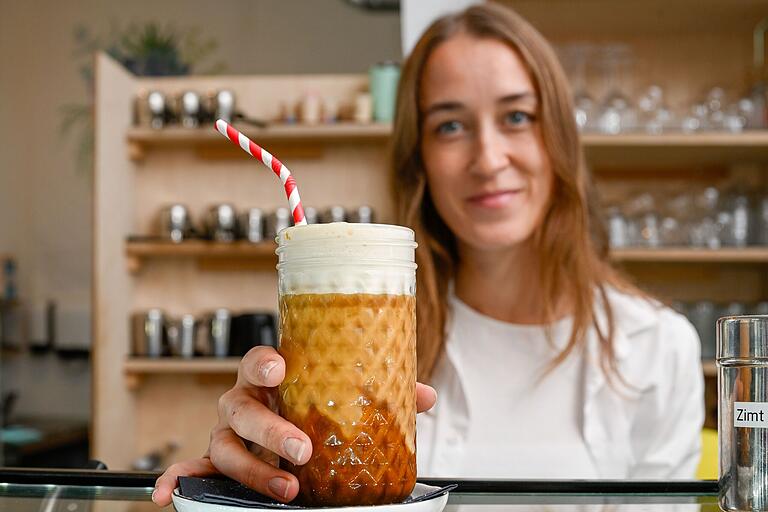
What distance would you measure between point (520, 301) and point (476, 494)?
920 millimetres

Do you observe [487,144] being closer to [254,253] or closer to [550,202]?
[550,202]

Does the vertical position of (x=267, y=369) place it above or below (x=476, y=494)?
above

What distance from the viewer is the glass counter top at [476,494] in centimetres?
61

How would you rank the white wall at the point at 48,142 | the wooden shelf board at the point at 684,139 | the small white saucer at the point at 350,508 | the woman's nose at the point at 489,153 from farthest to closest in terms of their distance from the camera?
the white wall at the point at 48,142 → the wooden shelf board at the point at 684,139 → the woman's nose at the point at 489,153 → the small white saucer at the point at 350,508

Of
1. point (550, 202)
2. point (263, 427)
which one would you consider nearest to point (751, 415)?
point (263, 427)

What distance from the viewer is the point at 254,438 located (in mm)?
566

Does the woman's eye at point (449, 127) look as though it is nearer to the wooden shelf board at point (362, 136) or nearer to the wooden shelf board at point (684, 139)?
the wooden shelf board at point (362, 136)

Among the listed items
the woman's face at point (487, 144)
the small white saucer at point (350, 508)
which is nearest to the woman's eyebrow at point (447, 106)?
the woman's face at point (487, 144)

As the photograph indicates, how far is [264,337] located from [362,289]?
2.64 metres

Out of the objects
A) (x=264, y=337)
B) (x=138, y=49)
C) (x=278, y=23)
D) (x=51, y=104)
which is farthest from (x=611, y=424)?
(x=51, y=104)

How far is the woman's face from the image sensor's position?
4.43ft

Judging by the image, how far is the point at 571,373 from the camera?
1.46m

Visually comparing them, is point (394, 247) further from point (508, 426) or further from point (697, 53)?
point (697, 53)

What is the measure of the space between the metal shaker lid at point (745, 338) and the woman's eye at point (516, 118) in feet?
2.82
